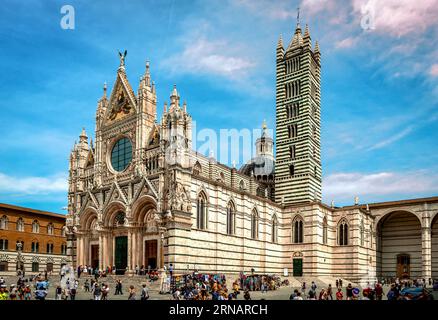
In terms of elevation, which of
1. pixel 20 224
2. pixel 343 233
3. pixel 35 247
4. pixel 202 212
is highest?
pixel 202 212

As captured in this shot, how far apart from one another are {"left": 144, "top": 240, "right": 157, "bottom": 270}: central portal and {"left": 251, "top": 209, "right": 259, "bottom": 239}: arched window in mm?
11911

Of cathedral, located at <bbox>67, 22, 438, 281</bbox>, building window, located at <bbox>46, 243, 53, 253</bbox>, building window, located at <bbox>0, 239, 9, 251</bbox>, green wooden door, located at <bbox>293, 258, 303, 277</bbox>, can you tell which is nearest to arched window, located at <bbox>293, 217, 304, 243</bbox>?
cathedral, located at <bbox>67, 22, 438, 281</bbox>

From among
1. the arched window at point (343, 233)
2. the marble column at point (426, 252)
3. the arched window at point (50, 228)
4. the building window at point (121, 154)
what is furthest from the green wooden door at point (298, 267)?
the arched window at point (50, 228)

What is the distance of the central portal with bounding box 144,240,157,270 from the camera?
3934 cm

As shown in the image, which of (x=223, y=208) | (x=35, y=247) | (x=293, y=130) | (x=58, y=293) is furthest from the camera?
(x=35, y=247)

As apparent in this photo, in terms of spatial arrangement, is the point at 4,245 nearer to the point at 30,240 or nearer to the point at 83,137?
the point at 30,240

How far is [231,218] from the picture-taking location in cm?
4484

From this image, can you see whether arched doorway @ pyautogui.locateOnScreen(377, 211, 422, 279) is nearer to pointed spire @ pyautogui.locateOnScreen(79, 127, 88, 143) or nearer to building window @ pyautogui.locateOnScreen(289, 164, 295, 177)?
building window @ pyautogui.locateOnScreen(289, 164, 295, 177)

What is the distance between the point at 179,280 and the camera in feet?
113

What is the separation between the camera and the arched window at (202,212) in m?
40.2

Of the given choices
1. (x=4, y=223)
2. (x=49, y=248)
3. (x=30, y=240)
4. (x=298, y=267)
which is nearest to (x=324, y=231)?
(x=298, y=267)

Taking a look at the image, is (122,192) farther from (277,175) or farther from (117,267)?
(277,175)

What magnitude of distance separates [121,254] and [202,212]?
27.7 feet
